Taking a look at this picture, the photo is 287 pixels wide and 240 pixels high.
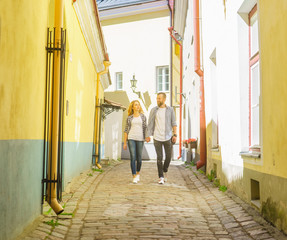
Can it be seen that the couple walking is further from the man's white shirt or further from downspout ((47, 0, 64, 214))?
downspout ((47, 0, 64, 214))

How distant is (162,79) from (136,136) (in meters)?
12.4

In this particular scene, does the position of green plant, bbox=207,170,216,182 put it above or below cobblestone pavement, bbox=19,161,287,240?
above

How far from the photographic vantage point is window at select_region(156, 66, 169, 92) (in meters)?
20.1

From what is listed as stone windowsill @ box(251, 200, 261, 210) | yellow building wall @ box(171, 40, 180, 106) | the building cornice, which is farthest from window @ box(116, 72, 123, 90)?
stone windowsill @ box(251, 200, 261, 210)

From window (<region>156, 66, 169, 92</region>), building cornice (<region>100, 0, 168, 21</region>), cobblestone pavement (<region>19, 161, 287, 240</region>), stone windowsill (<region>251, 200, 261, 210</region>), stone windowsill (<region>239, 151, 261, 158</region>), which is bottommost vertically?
cobblestone pavement (<region>19, 161, 287, 240</region>)

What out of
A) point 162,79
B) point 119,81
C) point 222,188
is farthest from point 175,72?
point 222,188

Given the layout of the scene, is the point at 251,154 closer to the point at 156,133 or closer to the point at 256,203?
the point at 256,203

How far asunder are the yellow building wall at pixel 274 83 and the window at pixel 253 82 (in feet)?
3.62

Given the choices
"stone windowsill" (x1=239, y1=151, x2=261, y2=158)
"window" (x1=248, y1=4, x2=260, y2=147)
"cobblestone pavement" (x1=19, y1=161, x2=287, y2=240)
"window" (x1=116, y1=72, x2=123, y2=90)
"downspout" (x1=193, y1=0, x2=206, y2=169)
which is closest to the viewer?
"cobblestone pavement" (x1=19, y1=161, x2=287, y2=240)

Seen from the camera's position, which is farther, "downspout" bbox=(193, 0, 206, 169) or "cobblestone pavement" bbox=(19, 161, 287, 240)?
"downspout" bbox=(193, 0, 206, 169)

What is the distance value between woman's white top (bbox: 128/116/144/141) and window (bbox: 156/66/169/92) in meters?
12.1

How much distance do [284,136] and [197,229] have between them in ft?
4.73

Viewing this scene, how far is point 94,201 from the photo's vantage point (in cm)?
591

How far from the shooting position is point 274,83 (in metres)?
4.04
